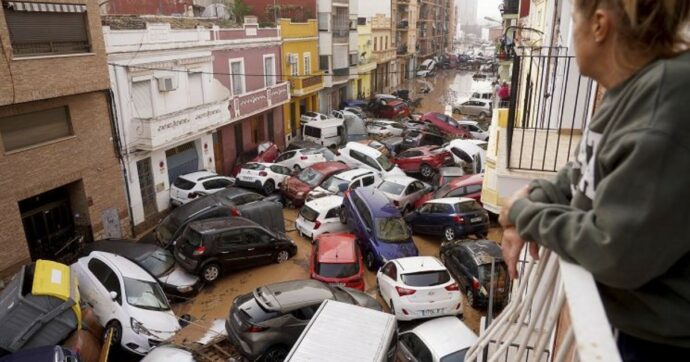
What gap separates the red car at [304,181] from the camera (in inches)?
729

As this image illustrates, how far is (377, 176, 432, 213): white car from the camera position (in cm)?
1736

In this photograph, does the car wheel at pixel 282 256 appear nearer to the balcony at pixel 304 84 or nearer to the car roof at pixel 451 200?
the car roof at pixel 451 200

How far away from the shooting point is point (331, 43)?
33719 millimetres

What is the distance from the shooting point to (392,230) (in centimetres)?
1383

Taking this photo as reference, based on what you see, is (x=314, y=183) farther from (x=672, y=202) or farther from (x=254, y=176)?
(x=672, y=202)

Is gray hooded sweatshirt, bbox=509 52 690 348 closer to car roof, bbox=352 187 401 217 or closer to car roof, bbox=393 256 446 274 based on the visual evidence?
car roof, bbox=393 256 446 274

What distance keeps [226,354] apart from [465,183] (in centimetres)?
1061

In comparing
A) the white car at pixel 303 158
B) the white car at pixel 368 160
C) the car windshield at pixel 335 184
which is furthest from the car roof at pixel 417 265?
the white car at pixel 303 158

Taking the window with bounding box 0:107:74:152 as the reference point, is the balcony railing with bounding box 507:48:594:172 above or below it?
above

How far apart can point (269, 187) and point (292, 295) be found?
1046 cm

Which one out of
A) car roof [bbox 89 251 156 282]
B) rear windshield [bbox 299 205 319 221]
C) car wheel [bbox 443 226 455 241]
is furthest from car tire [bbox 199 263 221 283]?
car wheel [bbox 443 226 455 241]

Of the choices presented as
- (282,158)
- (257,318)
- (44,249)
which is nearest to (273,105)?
(282,158)

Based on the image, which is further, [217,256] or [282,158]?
[282,158]

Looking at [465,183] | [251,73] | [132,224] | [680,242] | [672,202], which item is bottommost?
[132,224]
